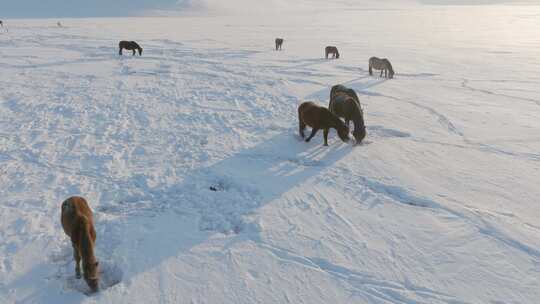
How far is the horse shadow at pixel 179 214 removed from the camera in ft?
15.5

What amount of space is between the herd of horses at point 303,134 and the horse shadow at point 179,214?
0.31 m

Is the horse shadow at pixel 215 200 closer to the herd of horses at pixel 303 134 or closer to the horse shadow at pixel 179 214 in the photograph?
the horse shadow at pixel 179 214

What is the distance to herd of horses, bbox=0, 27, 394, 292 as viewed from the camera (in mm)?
4375

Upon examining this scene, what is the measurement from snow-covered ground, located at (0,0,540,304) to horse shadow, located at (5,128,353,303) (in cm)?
3

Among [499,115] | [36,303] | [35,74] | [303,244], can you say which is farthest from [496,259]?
[35,74]

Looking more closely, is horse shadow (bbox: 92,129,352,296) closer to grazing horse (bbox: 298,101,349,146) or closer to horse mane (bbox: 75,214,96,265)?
grazing horse (bbox: 298,101,349,146)

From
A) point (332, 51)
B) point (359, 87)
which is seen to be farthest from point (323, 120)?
point (332, 51)

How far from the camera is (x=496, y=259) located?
16.9ft

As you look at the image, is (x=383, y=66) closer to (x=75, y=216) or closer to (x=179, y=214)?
(x=179, y=214)

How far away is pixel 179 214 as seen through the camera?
6035mm

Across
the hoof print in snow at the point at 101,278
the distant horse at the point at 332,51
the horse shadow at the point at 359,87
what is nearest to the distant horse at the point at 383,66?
the horse shadow at the point at 359,87

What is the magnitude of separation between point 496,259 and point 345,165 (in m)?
3.21

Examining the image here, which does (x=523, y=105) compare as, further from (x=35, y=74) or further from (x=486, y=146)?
(x=35, y=74)

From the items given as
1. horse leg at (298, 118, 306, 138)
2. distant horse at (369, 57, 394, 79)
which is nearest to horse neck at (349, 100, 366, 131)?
horse leg at (298, 118, 306, 138)
